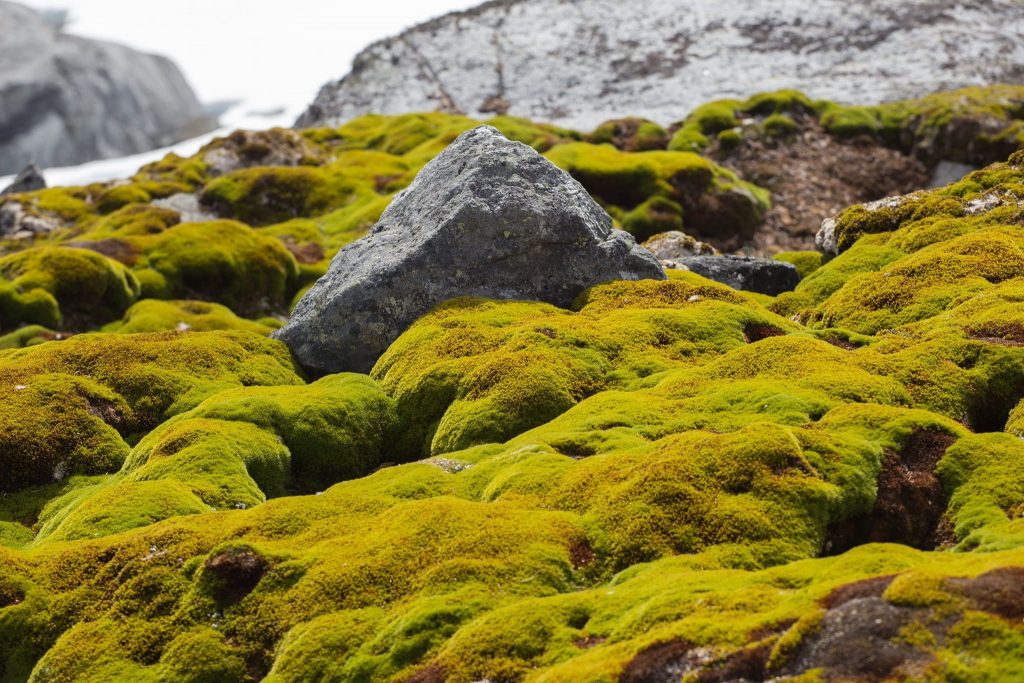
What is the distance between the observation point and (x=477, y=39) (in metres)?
101

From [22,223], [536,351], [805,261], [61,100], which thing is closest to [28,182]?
[22,223]

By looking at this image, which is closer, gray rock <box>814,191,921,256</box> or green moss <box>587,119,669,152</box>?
gray rock <box>814,191,921,256</box>

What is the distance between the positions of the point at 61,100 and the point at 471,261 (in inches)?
6854

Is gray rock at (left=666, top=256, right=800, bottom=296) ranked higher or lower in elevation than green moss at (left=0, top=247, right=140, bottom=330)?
lower

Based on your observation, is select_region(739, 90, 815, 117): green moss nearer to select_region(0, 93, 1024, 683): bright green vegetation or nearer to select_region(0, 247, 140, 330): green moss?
select_region(0, 93, 1024, 683): bright green vegetation

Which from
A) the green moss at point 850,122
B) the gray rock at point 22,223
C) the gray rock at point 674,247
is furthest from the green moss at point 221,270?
the green moss at point 850,122

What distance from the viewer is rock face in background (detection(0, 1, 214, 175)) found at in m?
170

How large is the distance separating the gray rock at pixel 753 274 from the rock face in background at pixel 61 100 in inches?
6460

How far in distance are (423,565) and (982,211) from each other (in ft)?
75.2

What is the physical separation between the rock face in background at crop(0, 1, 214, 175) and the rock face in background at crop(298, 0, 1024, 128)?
97775mm

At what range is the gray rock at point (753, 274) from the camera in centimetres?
3234

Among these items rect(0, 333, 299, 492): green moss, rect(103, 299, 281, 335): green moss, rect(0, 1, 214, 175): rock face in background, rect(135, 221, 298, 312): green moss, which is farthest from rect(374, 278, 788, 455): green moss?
rect(0, 1, 214, 175): rock face in background

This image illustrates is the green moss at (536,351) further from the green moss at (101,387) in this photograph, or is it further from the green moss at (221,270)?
the green moss at (221,270)

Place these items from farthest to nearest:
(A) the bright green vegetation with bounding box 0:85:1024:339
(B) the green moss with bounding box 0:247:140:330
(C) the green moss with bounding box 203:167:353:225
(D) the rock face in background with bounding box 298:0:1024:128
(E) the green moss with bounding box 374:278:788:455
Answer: (D) the rock face in background with bounding box 298:0:1024:128, (C) the green moss with bounding box 203:167:353:225, (A) the bright green vegetation with bounding box 0:85:1024:339, (B) the green moss with bounding box 0:247:140:330, (E) the green moss with bounding box 374:278:788:455
